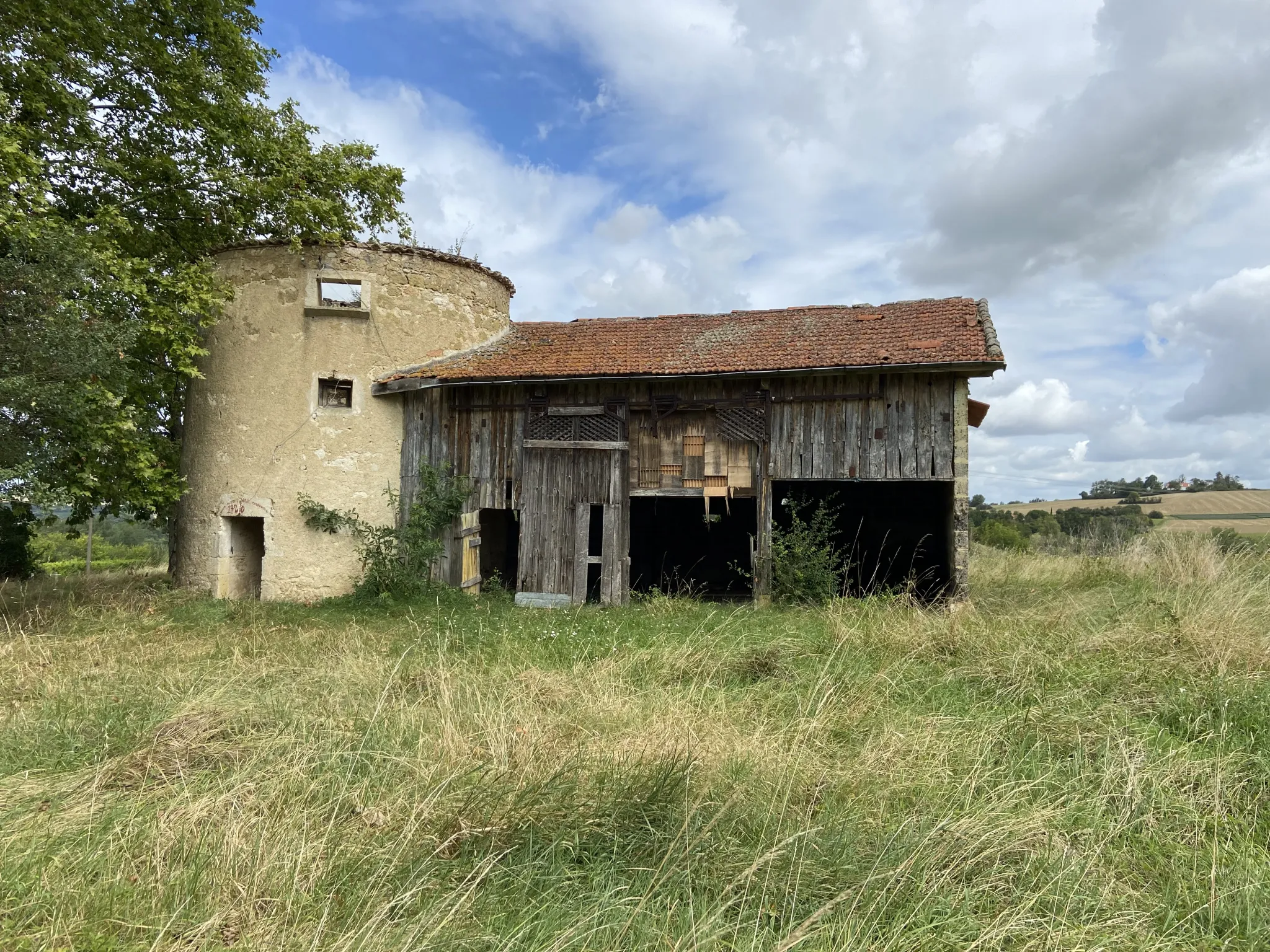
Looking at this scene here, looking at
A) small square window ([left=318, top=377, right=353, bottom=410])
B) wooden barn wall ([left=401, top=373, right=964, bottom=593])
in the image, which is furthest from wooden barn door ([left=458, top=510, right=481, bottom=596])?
small square window ([left=318, top=377, right=353, bottom=410])

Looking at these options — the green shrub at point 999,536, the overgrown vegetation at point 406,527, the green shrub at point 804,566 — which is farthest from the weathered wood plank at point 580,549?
the green shrub at point 999,536

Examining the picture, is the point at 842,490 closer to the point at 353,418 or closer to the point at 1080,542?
the point at 1080,542

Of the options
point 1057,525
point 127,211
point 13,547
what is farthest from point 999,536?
point 13,547

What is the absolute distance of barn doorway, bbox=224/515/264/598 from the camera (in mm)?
11758

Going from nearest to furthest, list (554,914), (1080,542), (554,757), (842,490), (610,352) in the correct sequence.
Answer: (554,914) → (554,757) → (610,352) → (842,490) → (1080,542)

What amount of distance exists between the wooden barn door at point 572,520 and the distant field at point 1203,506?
68.4 feet

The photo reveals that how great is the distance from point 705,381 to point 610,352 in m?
1.86

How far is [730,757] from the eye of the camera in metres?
3.88

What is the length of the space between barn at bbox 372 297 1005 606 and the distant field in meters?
17.7

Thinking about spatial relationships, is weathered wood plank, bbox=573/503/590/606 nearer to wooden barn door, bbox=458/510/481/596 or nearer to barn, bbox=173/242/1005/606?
barn, bbox=173/242/1005/606

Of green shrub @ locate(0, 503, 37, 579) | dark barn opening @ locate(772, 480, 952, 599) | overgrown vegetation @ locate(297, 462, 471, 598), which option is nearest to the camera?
overgrown vegetation @ locate(297, 462, 471, 598)

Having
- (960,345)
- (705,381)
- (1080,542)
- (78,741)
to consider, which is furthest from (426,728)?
(1080,542)

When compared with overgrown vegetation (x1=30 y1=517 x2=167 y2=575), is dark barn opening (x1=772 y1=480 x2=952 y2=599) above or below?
above

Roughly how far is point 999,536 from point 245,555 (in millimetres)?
20552
